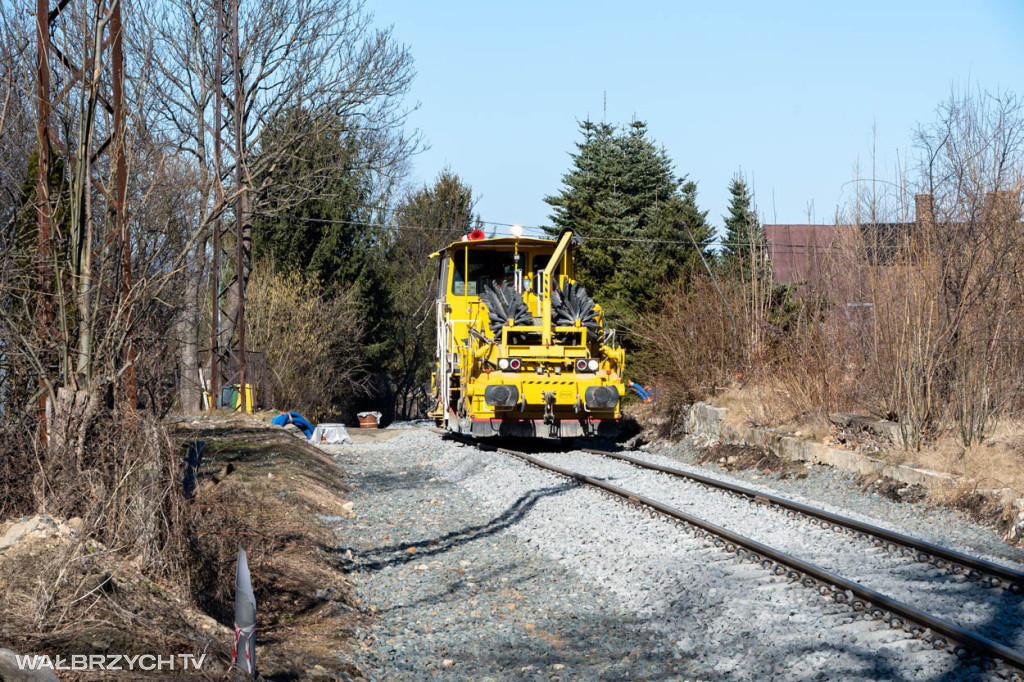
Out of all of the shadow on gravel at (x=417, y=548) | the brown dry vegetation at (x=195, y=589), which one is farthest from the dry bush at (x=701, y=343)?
the brown dry vegetation at (x=195, y=589)

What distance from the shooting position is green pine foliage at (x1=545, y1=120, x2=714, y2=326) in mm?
35688

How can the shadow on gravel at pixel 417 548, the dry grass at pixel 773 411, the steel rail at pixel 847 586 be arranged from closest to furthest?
the steel rail at pixel 847 586 < the shadow on gravel at pixel 417 548 < the dry grass at pixel 773 411

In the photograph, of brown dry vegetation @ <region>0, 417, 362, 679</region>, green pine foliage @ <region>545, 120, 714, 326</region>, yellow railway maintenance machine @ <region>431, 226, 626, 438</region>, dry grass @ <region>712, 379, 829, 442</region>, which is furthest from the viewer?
green pine foliage @ <region>545, 120, 714, 326</region>

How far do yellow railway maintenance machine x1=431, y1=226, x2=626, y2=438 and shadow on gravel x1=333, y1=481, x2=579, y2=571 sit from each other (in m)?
5.09

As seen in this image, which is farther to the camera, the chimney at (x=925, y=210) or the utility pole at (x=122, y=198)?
the chimney at (x=925, y=210)

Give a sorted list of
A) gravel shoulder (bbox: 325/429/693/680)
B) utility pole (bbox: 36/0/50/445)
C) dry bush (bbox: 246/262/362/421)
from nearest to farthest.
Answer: gravel shoulder (bbox: 325/429/693/680) < utility pole (bbox: 36/0/50/445) < dry bush (bbox: 246/262/362/421)

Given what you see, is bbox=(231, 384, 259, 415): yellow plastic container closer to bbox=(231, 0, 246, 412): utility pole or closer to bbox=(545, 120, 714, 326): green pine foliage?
bbox=(231, 0, 246, 412): utility pole

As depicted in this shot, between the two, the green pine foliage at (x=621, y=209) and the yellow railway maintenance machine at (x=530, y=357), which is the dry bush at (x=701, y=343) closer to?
the yellow railway maintenance machine at (x=530, y=357)

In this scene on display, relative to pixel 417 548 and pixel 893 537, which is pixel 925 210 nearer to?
pixel 893 537

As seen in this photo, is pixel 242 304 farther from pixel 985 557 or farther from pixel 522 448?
pixel 985 557

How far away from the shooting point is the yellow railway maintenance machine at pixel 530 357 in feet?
51.3

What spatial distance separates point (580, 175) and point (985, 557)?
4019 cm

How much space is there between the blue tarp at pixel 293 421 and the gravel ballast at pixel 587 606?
11.2 m

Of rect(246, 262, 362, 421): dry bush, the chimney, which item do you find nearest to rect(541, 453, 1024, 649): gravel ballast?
the chimney
